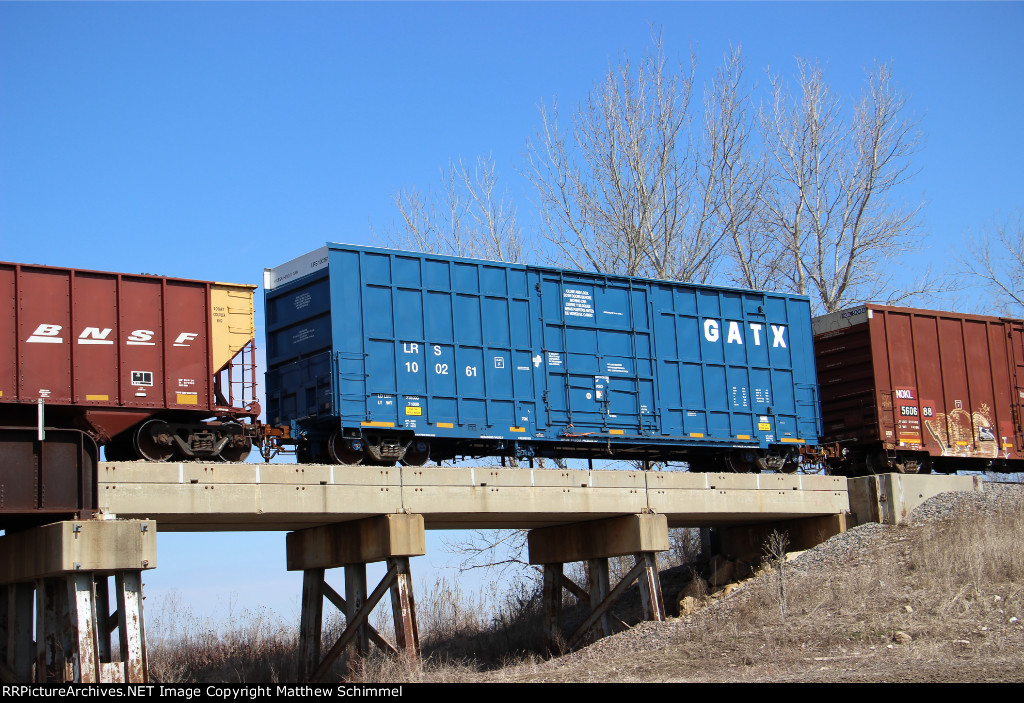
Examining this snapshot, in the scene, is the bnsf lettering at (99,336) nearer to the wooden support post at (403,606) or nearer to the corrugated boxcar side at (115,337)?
the corrugated boxcar side at (115,337)

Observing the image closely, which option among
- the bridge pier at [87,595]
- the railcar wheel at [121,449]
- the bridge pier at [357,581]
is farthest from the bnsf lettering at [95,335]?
the bridge pier at [357,581]

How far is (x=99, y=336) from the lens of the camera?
627 inches

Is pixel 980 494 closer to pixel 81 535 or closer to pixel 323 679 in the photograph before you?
pixel 323 679

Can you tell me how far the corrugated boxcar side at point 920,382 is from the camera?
23719mm

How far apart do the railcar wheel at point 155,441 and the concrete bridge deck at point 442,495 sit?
102cm

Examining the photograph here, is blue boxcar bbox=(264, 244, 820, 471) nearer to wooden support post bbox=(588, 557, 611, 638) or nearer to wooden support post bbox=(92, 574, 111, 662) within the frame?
wooden support post bbox=(588, 557, 611, 638)

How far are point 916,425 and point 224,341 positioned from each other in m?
15.1

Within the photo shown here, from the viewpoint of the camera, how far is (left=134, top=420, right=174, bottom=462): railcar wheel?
1623 cm

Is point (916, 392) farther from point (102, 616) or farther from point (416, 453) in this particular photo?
point (102, 616)

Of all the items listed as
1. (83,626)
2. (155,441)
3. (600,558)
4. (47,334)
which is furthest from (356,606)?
(47,334)

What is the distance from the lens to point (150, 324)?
16422 millimetres

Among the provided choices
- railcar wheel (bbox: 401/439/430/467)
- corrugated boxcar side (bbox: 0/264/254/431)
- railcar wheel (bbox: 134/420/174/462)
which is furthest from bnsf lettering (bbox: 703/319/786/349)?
railcar wheel (bbox: 134/420/174/462)

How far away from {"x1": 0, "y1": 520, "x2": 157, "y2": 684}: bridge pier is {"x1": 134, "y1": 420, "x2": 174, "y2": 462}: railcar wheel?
214 centimetres

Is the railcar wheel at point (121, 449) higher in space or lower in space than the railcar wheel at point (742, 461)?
higher
